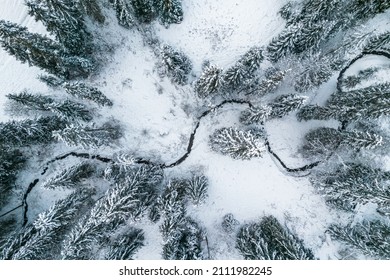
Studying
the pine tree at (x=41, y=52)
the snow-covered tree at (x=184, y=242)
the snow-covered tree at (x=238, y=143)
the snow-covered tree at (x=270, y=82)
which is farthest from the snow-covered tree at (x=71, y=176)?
the snow-covered tree at (x=270, y=82)

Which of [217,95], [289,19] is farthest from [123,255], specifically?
[289,19]

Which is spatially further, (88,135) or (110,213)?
(88,135)

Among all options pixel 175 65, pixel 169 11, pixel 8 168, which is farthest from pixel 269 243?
pixel 8 168

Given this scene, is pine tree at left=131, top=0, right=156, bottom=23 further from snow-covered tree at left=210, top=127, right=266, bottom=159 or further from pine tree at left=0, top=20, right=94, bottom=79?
snow-covered tree at left=210, top=127, right=266, bottom=159

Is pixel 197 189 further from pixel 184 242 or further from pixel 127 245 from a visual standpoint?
pixel 127 245

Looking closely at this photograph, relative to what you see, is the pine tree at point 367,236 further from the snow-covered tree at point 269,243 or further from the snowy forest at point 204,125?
the snow-covered tree at point 269,243

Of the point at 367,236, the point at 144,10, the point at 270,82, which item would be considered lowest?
the point at 367,236
